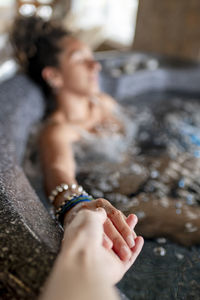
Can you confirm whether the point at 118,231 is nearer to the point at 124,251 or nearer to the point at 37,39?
the point at 124,251

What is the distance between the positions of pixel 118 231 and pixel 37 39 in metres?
1.66

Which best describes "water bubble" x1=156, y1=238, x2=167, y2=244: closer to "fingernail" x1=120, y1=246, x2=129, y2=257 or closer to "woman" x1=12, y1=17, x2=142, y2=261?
"fingernail" x1=120, y1=246, x2=129, y2=257

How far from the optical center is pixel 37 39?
Result: 2209mm

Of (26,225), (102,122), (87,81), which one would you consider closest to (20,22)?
(87,81)

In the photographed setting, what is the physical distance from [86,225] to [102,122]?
1764 mm

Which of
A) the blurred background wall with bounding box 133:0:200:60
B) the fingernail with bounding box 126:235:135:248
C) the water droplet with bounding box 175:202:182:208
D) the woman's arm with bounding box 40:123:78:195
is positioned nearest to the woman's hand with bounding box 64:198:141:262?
the fingernail with bounding box 126:235:135:248

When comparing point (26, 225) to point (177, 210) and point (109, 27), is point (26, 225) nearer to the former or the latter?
point (177, 210)

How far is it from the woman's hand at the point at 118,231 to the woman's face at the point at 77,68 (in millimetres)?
1275

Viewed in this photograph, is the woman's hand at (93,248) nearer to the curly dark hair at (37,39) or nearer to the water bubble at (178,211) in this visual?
the water bubble at (178,211)

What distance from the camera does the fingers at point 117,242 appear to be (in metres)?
0.83

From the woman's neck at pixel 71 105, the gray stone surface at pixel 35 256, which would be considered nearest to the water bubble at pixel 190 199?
the gray stone surface at pixel 35 256

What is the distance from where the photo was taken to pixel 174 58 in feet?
12.0

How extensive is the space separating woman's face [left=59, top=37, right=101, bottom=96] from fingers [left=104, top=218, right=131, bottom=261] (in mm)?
1400

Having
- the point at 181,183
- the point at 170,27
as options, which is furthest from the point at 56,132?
the point at 170,27
